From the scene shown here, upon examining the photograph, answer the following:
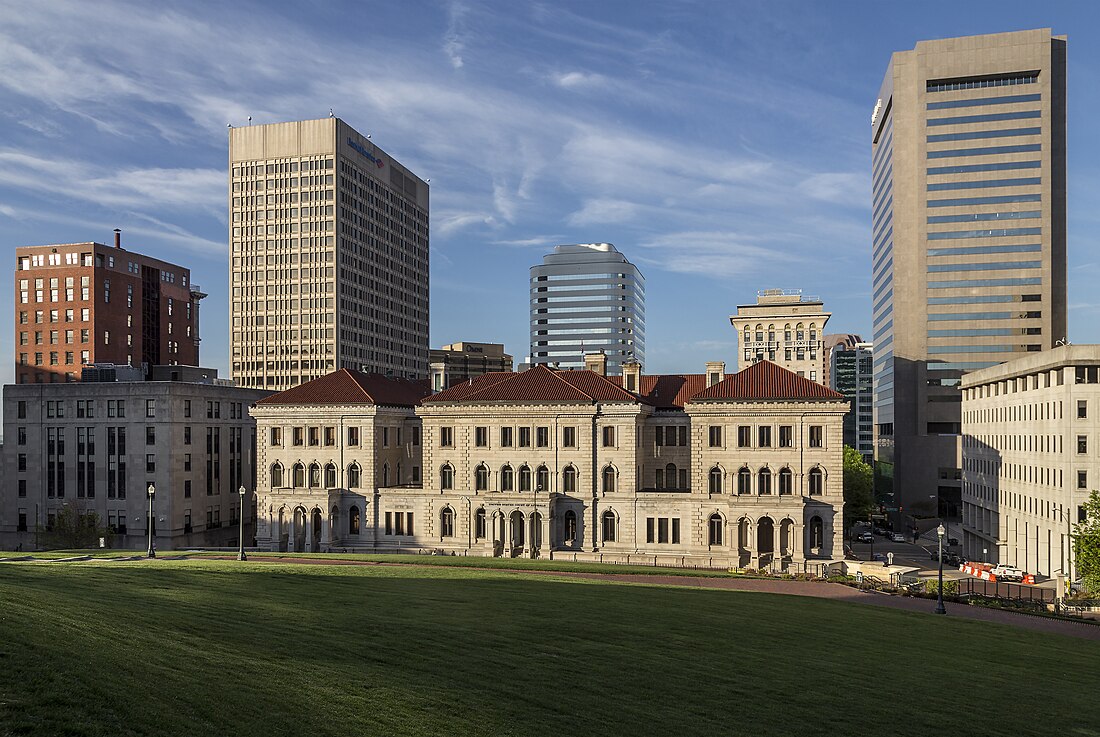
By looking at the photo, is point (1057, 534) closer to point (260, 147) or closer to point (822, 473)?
point (822, 473)

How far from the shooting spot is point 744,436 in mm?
76625

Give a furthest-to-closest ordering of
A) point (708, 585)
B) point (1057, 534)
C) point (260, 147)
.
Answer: point (260, 147), point (1057, 534), point (708, 585)

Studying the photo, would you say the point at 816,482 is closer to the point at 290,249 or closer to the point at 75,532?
the point at 75,532

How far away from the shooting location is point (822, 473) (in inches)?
2948

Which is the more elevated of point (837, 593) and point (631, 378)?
point (631, 378)

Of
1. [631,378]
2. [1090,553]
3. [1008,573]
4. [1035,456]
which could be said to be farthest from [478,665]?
[1035,456]

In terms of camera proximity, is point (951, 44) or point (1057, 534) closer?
point (1057, 534)

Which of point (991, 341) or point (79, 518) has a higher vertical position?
point (991, 341)

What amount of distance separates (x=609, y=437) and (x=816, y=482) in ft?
60.9

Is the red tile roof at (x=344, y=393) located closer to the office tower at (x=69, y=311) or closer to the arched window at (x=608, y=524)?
the arched window at (x=608, y=524)

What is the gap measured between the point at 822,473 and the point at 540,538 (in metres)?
25.6

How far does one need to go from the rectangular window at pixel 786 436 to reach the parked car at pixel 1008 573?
61.7 ft

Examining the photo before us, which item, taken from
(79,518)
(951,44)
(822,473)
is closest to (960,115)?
(951,44)

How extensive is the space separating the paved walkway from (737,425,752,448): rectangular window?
18.1 meters
